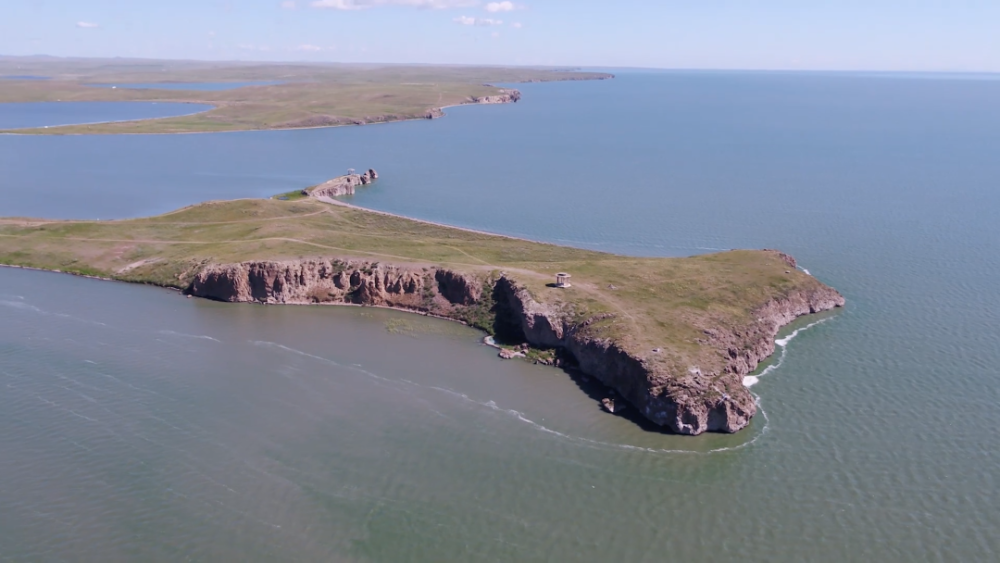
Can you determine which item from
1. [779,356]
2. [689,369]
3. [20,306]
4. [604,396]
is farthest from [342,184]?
[689,369]

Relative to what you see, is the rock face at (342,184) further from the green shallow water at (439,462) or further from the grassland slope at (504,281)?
the green shallow water at (439,462)

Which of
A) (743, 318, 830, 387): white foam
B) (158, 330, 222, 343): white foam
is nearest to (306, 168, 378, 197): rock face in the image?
(158, 330, 222, 343): white foam

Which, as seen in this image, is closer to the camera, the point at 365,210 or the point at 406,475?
the point at 406,475

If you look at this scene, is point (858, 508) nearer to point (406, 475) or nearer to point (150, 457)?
point (406, 475)

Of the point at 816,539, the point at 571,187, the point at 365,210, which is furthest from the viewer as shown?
the point at 571,187

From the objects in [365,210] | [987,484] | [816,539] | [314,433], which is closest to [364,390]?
[314,433]

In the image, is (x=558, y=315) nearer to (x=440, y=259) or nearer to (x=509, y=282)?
(x=509, y=282)
